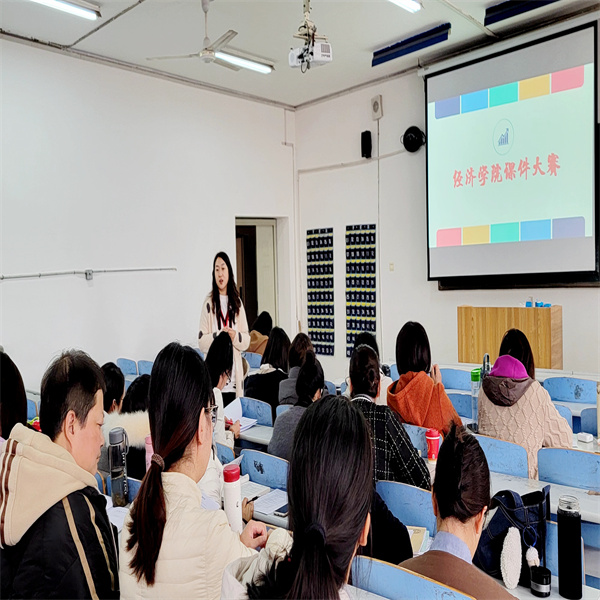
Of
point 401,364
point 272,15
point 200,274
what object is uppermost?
point 272,15

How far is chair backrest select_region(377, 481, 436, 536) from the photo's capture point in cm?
210

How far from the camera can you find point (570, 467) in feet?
8.02

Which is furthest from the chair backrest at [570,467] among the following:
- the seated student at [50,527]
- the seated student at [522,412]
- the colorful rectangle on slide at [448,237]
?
the colorful rectangle on slide at [448,237]

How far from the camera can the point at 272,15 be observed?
204 inches

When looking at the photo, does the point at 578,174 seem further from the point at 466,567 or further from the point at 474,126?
the point at 466,567

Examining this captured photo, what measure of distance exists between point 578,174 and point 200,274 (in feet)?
14.5

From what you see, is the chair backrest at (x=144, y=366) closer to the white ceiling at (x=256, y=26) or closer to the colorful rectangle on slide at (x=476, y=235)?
the white ceiling at (x=256, y=26)

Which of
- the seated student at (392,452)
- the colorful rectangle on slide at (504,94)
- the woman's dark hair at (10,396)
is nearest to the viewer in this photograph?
the woman's dark hair at (10,396)

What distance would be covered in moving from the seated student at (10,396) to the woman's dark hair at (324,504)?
1.33 m

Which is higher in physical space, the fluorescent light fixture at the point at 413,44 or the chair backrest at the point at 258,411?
the fluorescent light fixture at the point at 413,44

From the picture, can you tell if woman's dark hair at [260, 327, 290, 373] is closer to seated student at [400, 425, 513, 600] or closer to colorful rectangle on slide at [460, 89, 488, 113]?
seated student at [400, 425, 513, 600]

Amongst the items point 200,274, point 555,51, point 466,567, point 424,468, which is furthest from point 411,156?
point 466,567

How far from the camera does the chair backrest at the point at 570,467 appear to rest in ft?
7.78

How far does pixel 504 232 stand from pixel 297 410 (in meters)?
3.87
